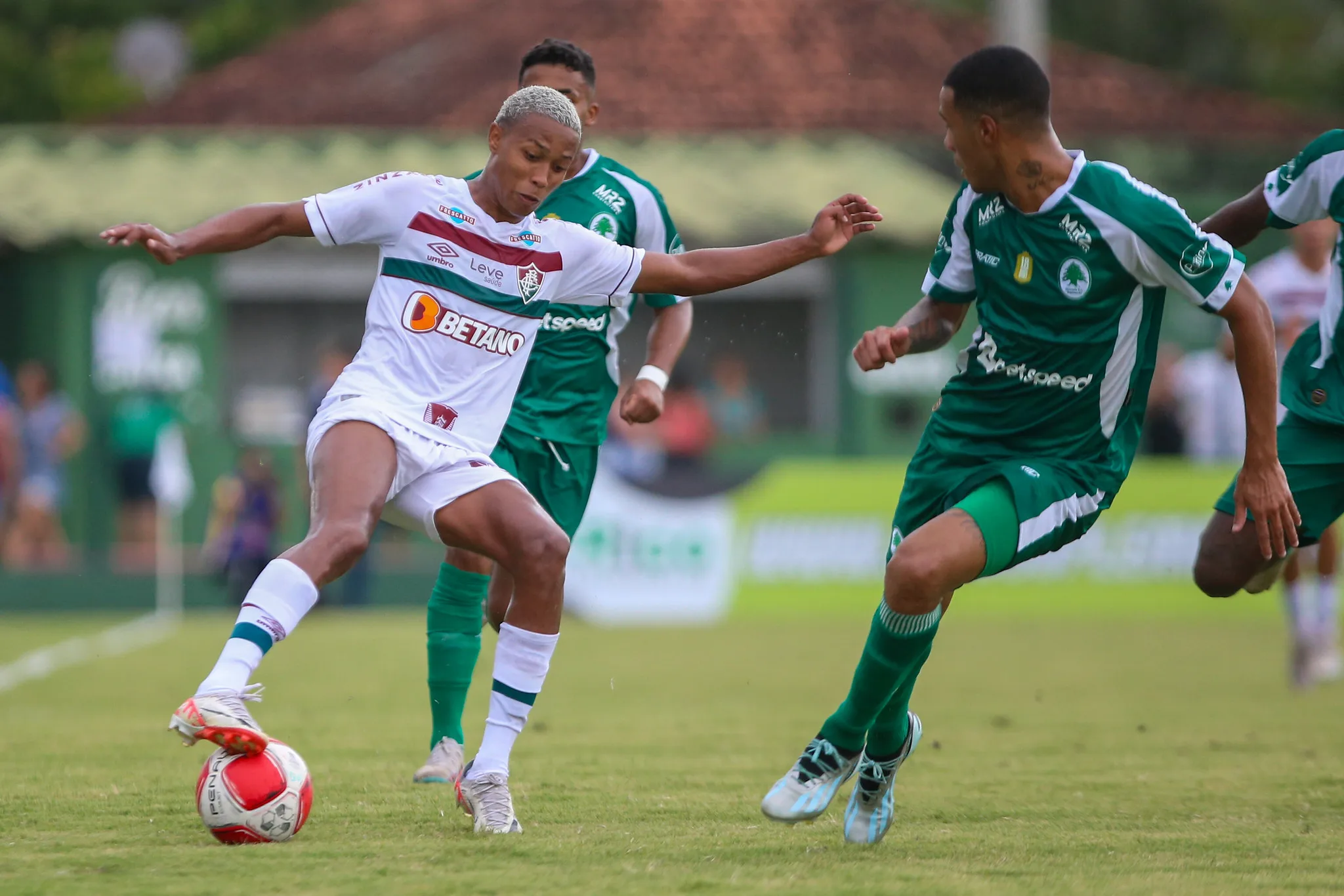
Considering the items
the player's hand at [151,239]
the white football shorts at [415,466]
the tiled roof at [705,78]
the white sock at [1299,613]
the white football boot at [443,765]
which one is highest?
the tiled roof at [705,78]

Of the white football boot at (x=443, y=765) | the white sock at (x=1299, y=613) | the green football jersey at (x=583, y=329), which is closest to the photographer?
the white football boot at (x=443, y=765)

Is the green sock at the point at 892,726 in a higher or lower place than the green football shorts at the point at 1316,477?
lower

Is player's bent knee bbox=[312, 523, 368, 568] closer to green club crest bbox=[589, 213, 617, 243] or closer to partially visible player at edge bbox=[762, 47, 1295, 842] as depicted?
partially visible player at edge bbox=[762, 47, 1295, 842]

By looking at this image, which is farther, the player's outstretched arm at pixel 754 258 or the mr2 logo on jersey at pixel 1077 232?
the player's outstretched arm at pixel 754 258

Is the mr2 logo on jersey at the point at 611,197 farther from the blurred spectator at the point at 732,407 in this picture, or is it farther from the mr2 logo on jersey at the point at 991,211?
the blurred spectator at the point at 732,407

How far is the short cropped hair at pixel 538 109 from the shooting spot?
5.68 meters

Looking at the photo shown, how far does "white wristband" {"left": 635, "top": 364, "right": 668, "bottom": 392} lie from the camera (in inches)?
276

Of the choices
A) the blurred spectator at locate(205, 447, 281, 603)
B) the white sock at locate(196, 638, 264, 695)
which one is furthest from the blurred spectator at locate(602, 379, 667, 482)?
the white sock at locate(196, 638, 264, 695)

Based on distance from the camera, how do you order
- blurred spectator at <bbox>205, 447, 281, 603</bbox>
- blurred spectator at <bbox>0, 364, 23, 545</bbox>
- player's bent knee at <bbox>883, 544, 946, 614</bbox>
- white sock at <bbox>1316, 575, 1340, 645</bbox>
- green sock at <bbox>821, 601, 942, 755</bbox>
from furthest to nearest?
blurred spectator at <bbox>0, 364, 23, 545</bbox>, blurred spectator at <bbox>205, 447, 281, 603</bbox>, white sock at <bbox>1316, 575, 1340, 645</bbox>, green sock at <bbox>821, 601, 942, 755</bbox>, player's bent knee at <bbox>883, 544, 946, 614</bbox>

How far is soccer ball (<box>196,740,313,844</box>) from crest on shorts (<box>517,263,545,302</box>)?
66.3 inches

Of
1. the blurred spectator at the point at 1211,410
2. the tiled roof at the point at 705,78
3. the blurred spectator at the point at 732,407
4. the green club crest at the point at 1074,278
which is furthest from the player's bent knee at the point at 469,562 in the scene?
the tiled roof at the point at 705,78

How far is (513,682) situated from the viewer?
5754mm

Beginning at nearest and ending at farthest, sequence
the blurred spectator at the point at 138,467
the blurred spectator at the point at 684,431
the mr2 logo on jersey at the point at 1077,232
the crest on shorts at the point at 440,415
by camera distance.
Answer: the mr2 logo on jersey at the point at 1077,232, the crest on shorts at the point at 440,415, the blurred spectator at the point at 684,431, the blurred spectator at the point at 138,467

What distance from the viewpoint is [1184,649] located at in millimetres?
13875
